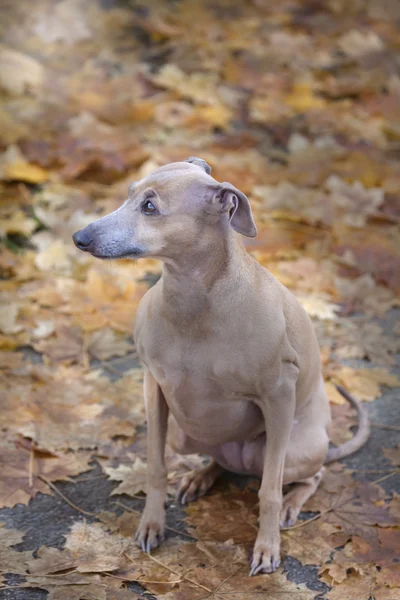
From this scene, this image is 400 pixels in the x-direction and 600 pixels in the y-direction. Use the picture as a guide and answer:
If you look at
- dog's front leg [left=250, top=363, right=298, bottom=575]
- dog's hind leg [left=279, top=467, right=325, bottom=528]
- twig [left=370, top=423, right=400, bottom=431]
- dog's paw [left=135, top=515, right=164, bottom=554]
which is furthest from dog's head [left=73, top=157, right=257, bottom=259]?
twig [left=370, top=423, right=400, bottom=431]

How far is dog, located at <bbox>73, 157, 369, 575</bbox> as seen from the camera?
2.65m

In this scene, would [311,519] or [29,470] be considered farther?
[29,470]

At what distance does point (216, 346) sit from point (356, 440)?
1121mm

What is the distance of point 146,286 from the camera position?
4.87 m

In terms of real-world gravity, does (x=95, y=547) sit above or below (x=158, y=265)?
above

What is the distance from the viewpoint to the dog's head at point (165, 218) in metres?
2.62

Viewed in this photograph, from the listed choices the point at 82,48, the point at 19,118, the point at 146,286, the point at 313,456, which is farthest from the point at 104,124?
the point at 313,456

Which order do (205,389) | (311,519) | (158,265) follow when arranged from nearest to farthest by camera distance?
1. (205,389)
2. (311,519)
3. (158,265)

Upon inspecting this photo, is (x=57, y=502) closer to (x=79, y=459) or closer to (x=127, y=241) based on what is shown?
(x=79, y=459)

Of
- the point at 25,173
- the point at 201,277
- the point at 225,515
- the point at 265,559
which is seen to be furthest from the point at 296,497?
the point at 25,173

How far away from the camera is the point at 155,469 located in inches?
121

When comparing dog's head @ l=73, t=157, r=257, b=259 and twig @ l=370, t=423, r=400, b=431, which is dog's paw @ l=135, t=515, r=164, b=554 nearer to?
dog's head @ l=73, t=157, r=257, b=259

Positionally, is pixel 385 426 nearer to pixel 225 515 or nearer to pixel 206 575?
pixel 225 515

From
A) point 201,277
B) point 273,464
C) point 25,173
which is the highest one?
point 201,277
